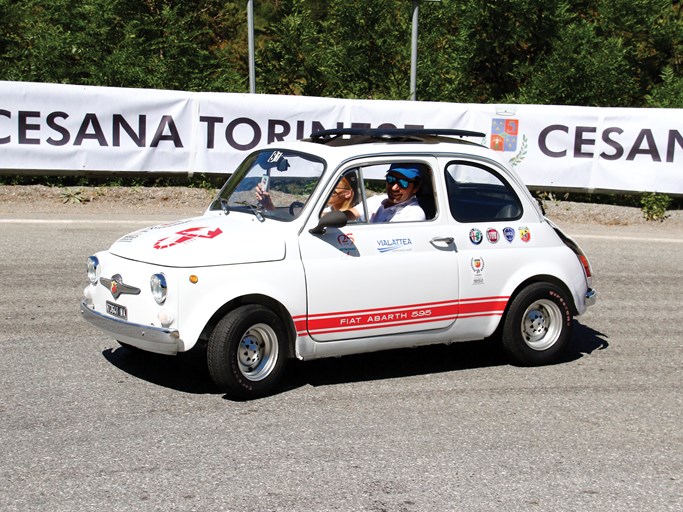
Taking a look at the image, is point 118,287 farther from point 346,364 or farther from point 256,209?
point 346,364

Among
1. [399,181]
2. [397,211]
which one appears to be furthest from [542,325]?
[399,181]

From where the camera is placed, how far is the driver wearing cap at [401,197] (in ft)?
24.5

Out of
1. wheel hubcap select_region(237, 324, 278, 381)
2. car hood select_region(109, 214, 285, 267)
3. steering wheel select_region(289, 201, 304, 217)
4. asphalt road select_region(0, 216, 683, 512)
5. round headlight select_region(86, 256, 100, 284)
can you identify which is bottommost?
asphalt road select_region(0, 216, 683, 512)

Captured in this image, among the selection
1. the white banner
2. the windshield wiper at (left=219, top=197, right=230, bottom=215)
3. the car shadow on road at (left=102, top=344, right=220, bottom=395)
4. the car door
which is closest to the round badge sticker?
the car door

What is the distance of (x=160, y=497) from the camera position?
521 centimetres

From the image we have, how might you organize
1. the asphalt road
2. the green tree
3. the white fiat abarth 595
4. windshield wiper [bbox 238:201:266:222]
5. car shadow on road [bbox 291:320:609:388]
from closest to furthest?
the asphalt road < the white fiat abarth 595 < windshield wiper [bbox 238:201:266:222] < car shadow on road [bbox 291:320:609:388] < the green tree

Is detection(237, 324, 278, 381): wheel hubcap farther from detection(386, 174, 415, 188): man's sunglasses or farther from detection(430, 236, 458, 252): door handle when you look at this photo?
detection(386, 174, 415, 188): man's sunglasses

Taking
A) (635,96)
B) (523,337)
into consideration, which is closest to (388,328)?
(523,337)

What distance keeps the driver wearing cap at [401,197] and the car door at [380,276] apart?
0.09 meters

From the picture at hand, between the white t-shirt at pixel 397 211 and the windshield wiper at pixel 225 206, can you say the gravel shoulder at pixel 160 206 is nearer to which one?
the windshield wiper at pixel 225 206

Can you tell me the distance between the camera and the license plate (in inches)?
267

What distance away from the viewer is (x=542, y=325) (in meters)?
7.95

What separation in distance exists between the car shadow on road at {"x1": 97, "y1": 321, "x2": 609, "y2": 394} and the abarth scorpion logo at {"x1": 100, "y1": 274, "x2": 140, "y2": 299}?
21.8 inches

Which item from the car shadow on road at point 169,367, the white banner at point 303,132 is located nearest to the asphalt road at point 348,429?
the car shadow on road at point 169,367
